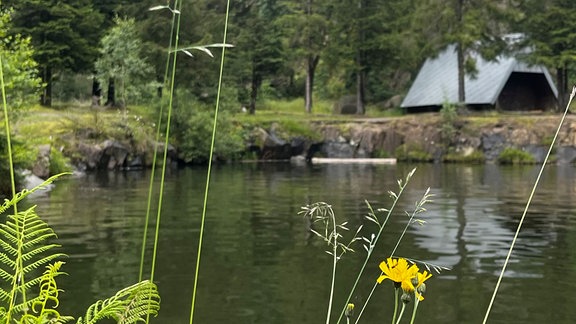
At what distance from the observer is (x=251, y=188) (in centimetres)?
2077

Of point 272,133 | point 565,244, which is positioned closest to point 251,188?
point 565,244

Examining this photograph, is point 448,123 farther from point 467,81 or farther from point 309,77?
point 309,77

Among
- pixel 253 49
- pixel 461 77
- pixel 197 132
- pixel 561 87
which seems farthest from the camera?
pixel 253 49

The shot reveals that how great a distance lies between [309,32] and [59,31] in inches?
643

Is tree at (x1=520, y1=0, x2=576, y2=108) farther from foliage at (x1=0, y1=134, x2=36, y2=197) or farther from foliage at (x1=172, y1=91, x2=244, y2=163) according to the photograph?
foliage at (x1=0, y1=134, x2=36, y2=197)

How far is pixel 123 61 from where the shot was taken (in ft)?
118

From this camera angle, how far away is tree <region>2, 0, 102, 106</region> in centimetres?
3619

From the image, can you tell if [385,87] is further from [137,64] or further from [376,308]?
[376,308]

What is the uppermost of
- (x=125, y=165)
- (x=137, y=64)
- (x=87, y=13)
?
(x=87, y=13)

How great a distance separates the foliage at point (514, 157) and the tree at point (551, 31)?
21.1ft

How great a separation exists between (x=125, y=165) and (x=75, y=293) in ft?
81.1

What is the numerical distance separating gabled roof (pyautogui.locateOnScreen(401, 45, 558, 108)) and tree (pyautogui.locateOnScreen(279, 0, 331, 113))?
6.73m

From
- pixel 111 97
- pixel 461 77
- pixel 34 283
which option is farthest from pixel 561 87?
pixel 34 283

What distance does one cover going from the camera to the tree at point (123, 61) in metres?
35.4
